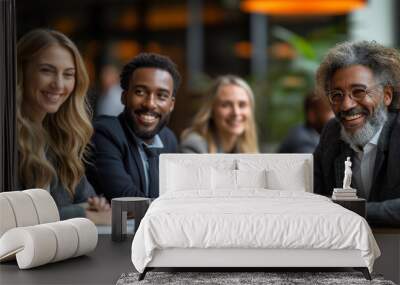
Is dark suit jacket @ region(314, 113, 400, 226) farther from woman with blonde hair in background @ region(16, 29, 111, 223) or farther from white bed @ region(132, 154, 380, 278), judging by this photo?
woman with blonde hair in background @ region(16, 29, 111, 223)

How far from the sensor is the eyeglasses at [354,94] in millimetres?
7551

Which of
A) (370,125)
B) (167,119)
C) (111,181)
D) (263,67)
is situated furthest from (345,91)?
→ (111,181)

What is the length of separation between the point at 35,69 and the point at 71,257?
240 cm

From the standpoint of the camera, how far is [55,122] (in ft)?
25.5

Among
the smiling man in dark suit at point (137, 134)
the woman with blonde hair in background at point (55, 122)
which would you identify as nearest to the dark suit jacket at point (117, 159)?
the smiling man in dark suit at point (137, 134)

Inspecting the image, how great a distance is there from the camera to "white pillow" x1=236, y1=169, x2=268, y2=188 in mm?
7074

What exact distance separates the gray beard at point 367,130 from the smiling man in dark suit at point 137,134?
6.15 ft

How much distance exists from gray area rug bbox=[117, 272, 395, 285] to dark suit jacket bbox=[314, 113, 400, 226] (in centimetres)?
201

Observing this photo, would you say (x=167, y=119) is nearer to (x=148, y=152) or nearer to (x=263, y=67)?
(x=148, y=152)

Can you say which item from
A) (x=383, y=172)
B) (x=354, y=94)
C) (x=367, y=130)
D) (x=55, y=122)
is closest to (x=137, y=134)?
(x=55, y=122)

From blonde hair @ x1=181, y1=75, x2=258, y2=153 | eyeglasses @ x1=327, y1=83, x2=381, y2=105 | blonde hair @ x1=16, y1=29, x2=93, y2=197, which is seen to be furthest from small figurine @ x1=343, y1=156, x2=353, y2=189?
blonde hair @ x1=16, y1=29, x2=93, y2=197

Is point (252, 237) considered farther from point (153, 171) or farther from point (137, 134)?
point (137, 134)

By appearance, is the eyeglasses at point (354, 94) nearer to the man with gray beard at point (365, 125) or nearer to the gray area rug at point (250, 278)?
the man with gray beard at point (365, 125)

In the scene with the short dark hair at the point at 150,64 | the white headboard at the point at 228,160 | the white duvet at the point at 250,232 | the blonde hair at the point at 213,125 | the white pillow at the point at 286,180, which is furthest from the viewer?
the short dark hair at the point at 150,64
